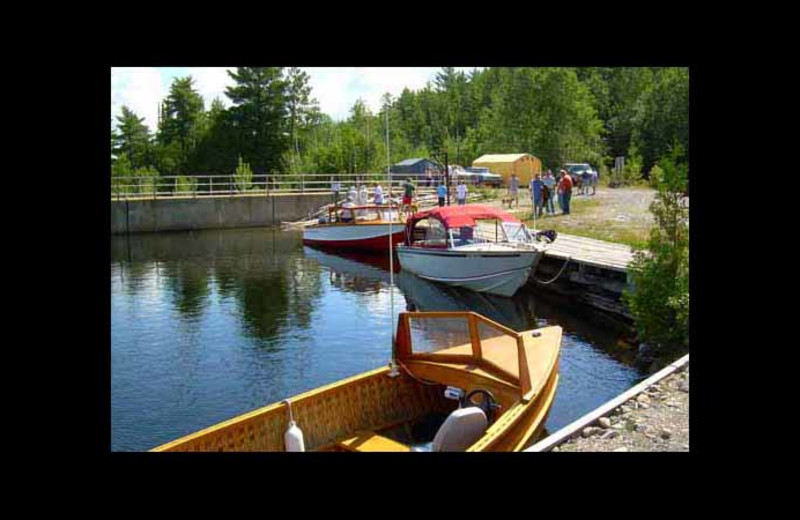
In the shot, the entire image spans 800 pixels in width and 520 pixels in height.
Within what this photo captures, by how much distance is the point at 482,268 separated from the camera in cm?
2253

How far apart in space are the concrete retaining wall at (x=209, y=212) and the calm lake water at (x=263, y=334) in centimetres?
1066

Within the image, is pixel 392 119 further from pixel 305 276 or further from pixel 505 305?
pixel 505 305

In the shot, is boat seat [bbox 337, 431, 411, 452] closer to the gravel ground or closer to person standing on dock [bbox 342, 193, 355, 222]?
the gravel ground

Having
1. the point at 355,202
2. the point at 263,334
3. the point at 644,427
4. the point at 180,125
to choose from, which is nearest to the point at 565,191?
the point at 355,202

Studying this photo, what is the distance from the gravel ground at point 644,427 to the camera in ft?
25.2

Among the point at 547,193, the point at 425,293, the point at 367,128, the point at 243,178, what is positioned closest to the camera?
the point at 425,293

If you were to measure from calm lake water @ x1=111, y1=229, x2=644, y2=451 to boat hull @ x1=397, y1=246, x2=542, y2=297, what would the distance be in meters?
0.38

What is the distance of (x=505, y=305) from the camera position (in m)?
22.0

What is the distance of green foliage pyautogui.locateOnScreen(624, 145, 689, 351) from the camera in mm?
13156

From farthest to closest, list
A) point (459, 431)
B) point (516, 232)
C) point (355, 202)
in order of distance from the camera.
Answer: point (355, 202) → point (516, 232) → point (459, 431)

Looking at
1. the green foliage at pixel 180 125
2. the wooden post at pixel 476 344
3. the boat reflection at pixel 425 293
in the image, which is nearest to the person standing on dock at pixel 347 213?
the boat reflection at pixel 425 293

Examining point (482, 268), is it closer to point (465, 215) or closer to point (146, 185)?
point (465, 215)

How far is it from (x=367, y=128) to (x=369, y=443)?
187 ft
